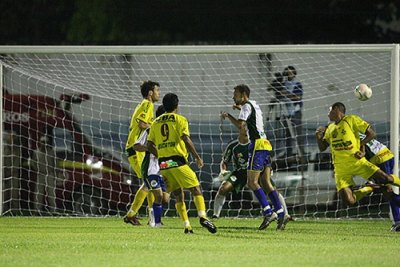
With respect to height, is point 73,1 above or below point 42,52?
above

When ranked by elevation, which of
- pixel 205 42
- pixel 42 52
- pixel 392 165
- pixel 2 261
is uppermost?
pixel 205 42

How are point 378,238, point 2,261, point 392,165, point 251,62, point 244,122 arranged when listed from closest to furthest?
point 2,261 → point 378,238 → point 244,122 → point 392,165 → point 251,62

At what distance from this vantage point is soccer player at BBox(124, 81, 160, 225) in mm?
17109

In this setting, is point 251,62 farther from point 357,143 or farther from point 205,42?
point 205,42

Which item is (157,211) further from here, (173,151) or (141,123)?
(173,151)

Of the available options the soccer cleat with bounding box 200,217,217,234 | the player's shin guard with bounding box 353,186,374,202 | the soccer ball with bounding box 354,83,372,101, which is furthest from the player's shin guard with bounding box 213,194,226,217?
the soccer cleat with bounding box 200,217,217,234

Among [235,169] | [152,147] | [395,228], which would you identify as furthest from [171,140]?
[235,169]

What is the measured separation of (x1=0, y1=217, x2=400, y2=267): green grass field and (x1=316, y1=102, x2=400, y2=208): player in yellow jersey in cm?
60

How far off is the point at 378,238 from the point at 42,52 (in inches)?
255

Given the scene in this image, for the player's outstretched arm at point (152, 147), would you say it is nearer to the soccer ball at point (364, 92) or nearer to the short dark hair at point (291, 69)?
the soccer ball at point (364, 92)

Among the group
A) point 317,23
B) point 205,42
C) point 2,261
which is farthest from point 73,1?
point 2,261

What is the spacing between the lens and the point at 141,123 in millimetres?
17031

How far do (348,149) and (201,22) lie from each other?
1526cm

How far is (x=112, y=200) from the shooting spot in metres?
20.9
